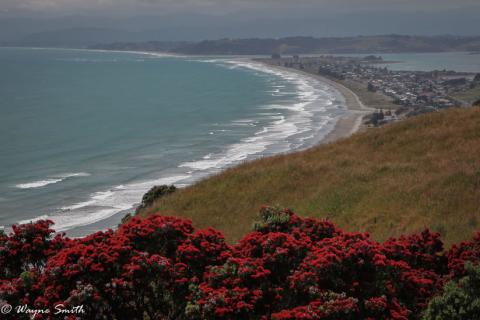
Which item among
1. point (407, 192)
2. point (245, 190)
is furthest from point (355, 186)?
point (245, 190)

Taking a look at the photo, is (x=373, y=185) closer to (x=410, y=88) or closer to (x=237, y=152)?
(x=237, y=152)

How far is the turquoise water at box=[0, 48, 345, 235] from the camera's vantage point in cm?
4219

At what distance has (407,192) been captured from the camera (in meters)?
18.6

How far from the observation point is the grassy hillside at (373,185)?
16875mm

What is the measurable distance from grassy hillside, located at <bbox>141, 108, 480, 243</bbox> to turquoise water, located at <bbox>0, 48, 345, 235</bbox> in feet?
44.7

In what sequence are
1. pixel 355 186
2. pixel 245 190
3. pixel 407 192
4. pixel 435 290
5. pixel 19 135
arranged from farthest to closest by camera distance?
pixel 19 135
pixel 245 190
pixel 355 186
pixel 407 192
pixel 435 290

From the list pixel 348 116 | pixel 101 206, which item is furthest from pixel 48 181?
pixel 348 116

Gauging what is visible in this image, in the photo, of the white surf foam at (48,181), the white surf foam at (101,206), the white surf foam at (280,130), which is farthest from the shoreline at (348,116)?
the white surf foam at (48,181)

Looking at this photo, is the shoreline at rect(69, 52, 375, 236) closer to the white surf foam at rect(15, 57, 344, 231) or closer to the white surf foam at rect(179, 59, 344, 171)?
the white surf foam at rect(15, 57, 344, 231)

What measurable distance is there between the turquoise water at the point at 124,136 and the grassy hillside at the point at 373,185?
44.7ft

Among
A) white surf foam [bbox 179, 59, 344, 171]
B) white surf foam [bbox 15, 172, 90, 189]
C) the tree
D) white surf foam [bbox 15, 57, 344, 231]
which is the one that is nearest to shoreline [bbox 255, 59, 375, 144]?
white surf foam [bbox 15, 57, 344, 231]

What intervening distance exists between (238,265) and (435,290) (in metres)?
3.54

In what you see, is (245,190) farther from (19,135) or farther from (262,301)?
(19,135)

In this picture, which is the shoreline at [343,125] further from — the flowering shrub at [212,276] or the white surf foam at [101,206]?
the flowering shrub at [212,276]
